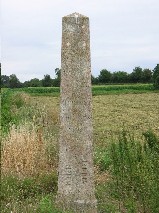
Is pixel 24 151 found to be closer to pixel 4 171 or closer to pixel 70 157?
pixel 4 171

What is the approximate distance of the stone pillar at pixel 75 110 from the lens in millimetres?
7871

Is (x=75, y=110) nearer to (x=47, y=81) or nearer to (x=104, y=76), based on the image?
(x=47, y=81)

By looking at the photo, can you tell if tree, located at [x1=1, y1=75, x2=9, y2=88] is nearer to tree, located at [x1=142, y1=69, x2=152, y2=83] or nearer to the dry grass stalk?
tree, located at [x1=142, y1=69, x2=152, y2=83]

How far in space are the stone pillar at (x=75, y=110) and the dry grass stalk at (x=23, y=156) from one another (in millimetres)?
2202

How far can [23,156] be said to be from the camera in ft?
34.1

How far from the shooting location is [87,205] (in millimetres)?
8148

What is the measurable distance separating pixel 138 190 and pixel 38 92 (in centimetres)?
5661

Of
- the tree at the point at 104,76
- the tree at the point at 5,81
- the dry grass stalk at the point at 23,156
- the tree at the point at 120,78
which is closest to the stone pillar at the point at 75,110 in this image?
the dry grass stalk at the point at 23,156

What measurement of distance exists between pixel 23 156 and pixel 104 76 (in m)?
73.8

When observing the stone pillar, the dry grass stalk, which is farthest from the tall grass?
the dry grass stalk

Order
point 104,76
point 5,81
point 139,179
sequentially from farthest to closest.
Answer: point 104,76
point 5,81
point 139,179

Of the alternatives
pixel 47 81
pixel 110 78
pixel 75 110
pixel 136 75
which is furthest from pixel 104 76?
pixel 75 110

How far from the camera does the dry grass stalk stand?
1027 cm

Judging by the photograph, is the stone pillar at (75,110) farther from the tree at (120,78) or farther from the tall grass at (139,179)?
the tree at (120,78)
